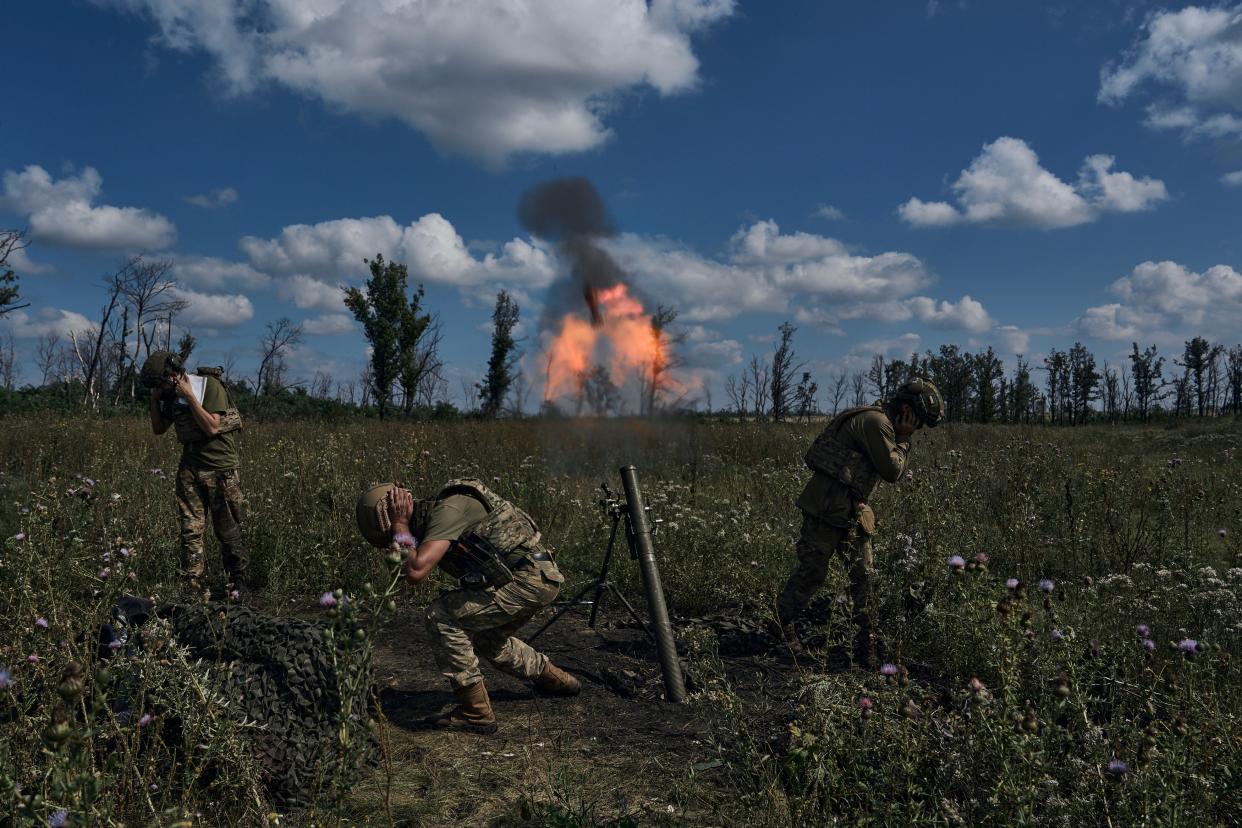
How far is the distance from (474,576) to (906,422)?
10.2 feet

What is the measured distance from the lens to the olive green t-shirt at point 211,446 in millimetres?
6297

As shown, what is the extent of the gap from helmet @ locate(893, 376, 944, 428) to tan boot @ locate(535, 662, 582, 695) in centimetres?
289

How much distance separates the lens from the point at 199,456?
20.6ft

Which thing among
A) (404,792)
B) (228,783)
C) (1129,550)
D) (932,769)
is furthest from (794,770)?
(1129,550)

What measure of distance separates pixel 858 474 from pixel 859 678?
1.44m

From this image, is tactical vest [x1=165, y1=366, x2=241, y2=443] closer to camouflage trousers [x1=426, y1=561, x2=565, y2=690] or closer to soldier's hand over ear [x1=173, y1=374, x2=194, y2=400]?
soldier's hand over ear [x1=173, y1=374, x2=194, y2=400]

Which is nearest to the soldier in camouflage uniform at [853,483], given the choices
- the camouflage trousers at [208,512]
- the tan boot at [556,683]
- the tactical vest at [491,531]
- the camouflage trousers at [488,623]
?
the tan boot at [556,683]

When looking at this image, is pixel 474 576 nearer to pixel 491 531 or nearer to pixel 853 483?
pixel 491 531

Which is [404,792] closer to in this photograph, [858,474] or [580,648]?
[580,648]

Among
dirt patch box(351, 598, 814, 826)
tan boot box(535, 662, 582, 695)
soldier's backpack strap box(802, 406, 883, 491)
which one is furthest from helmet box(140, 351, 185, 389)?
soldier's backpack strap box(802, 406, 883, 491)

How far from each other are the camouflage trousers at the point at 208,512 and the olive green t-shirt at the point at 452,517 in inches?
125

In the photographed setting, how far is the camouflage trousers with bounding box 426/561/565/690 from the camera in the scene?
13.6ft

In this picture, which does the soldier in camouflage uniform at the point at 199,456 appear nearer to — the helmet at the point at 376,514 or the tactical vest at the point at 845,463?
the helmet at the point at 376,514

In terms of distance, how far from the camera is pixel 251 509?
23.2ft
